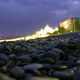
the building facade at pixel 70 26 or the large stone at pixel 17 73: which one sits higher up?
the building facade at pixel 70 26

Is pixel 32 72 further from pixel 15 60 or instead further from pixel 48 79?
pixel 15 60

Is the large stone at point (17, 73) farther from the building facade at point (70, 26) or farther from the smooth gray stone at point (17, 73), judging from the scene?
the building facade at point (70, 26)

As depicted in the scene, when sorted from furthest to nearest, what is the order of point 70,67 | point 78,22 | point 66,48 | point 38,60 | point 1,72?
point 78,22
point 66,48
point 38,60
point 70,67
point 1,72

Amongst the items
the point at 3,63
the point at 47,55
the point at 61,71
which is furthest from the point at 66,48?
the point at 61,71

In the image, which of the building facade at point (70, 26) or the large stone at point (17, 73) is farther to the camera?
the building facade at point (70, 26)

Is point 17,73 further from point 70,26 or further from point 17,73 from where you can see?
Result: point 70,26

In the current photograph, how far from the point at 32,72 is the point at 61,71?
0.95ft

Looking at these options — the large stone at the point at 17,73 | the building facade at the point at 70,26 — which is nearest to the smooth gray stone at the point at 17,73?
the large stone at the point at 17,73

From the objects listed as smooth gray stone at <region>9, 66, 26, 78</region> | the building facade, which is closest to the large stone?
smooth gray stone at <region>9, 66, 26, 78</region>

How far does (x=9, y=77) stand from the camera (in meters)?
2.71

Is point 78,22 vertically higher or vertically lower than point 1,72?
higher

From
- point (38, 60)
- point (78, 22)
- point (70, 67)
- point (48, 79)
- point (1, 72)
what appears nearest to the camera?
point (48, 79)

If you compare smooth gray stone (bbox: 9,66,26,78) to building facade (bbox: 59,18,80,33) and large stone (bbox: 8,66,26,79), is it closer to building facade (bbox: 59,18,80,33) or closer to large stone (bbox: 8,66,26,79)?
large stone (bbox: 8,66,26,79)

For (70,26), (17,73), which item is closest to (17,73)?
(17,73)
